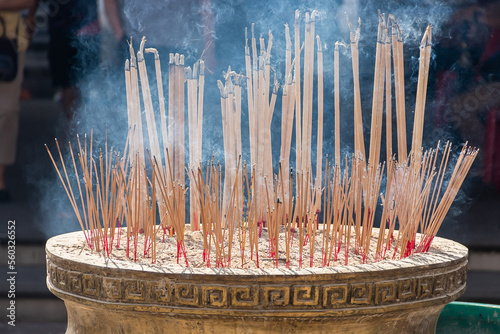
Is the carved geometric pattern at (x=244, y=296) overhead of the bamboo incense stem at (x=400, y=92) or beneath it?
beneath

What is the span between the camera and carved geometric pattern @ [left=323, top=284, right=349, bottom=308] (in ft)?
3.78

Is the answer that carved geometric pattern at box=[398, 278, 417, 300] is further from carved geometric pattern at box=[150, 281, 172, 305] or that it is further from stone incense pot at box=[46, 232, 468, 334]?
carved geometric pattern at box=[150, 281, 172, 305]

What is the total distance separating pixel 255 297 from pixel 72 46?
1557mm

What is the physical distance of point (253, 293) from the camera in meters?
1.14

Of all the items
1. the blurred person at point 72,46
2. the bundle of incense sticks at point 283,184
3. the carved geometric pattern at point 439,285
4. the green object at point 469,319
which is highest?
the blurred person at point 72,46

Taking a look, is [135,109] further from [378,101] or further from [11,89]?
[11,89]

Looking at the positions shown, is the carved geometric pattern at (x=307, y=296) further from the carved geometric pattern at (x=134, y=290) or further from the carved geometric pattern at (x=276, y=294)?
the carved geometric pattern at (x=134, y=290)

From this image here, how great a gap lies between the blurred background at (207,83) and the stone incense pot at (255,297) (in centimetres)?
125

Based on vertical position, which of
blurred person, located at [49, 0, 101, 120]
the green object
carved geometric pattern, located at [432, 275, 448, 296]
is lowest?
the green object

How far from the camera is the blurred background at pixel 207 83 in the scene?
232cm

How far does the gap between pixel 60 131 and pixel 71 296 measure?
1248 millimetres

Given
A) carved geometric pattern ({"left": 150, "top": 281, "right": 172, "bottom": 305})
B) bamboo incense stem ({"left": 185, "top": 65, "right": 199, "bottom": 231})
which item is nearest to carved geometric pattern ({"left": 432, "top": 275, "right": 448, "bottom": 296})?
carved geometric pattern ({"left": 150, "top": 281, "right": 172, "bottom": 305})

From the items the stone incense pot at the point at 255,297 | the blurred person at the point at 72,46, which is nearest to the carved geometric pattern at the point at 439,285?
the stone incense pot at the point at 255,297

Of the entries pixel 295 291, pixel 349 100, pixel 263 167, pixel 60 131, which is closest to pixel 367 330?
pixel 295 291
